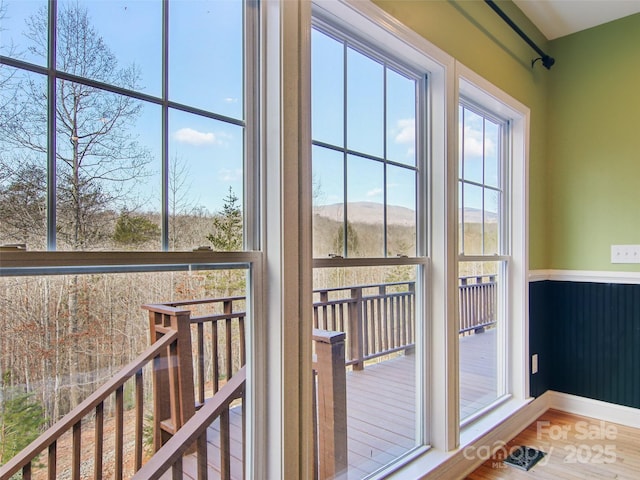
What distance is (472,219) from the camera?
2434 millimetres

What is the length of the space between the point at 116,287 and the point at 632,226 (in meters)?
3.14

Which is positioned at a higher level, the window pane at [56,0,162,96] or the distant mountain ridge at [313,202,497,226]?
the window pane at [56,0,162,96]

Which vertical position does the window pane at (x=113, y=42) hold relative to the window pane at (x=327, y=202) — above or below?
above

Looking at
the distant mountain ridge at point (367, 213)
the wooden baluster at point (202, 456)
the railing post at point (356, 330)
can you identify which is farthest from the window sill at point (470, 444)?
the distant mountain ridge at point (367, 213)

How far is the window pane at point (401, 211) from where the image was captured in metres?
1.82

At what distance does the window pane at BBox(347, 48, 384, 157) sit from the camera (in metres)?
1.62

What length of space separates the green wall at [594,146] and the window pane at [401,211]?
1.71 m

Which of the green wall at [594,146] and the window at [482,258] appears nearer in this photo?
the window at [482,258]

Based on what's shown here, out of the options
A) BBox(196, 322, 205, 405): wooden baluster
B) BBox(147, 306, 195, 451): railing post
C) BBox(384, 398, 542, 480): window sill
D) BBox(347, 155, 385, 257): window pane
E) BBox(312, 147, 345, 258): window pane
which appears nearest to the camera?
BBox(147, 306, 195, 451): railing post

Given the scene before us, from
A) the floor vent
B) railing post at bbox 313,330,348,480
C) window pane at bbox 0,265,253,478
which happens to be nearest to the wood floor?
the floor vent

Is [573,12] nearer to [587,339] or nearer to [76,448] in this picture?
[587,339]

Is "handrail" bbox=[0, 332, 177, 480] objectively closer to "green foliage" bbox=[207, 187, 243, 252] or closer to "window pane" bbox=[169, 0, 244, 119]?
"green foliage" bbox=[207, 187, 243, 252]

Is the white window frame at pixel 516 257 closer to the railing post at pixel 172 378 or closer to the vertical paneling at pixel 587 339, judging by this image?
the vertical paneling at pixel 587 339

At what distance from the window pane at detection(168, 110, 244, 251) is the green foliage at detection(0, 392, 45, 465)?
0.47 metres
